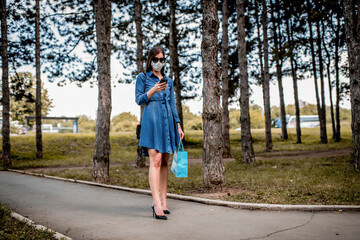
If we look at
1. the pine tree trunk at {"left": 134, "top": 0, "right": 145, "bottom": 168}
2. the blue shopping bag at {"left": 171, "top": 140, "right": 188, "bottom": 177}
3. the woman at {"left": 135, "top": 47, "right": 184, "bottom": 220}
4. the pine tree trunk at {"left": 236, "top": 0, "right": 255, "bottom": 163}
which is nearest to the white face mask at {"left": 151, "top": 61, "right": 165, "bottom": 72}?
the woman at {"left": 135, "top": 47, "right": 184, "bottom": 220}

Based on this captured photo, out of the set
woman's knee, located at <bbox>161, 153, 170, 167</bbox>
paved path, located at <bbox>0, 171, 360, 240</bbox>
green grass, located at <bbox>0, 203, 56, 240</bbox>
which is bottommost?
paved path, located at <bbox>0, 171, 360, 240</bbox>

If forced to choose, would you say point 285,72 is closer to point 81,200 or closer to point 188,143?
point 188,143

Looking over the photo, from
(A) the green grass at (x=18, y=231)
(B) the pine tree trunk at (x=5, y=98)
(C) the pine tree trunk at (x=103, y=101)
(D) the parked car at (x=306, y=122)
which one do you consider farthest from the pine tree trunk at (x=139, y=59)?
(D) the parked car at (x=306, y=122)

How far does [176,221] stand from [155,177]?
663mm

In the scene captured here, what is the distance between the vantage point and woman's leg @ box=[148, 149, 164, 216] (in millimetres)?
4469

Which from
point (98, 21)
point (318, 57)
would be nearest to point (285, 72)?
point (318, 57)

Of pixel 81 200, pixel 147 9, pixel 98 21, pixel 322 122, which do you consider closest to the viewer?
pixel 81 200

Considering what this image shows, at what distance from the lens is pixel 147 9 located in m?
18.2

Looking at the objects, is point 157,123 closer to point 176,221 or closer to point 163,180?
point 163,180

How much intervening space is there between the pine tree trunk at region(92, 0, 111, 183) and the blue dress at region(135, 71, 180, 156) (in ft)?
14.4

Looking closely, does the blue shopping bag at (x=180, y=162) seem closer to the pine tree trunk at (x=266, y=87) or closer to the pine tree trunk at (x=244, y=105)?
the pine tree trunk at (x=244, y=105)

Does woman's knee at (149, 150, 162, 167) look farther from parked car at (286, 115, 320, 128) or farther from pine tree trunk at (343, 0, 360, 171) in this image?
parked car at (286, 115, 320, 128)

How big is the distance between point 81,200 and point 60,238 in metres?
2.70

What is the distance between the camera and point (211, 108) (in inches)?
Answer: 258
